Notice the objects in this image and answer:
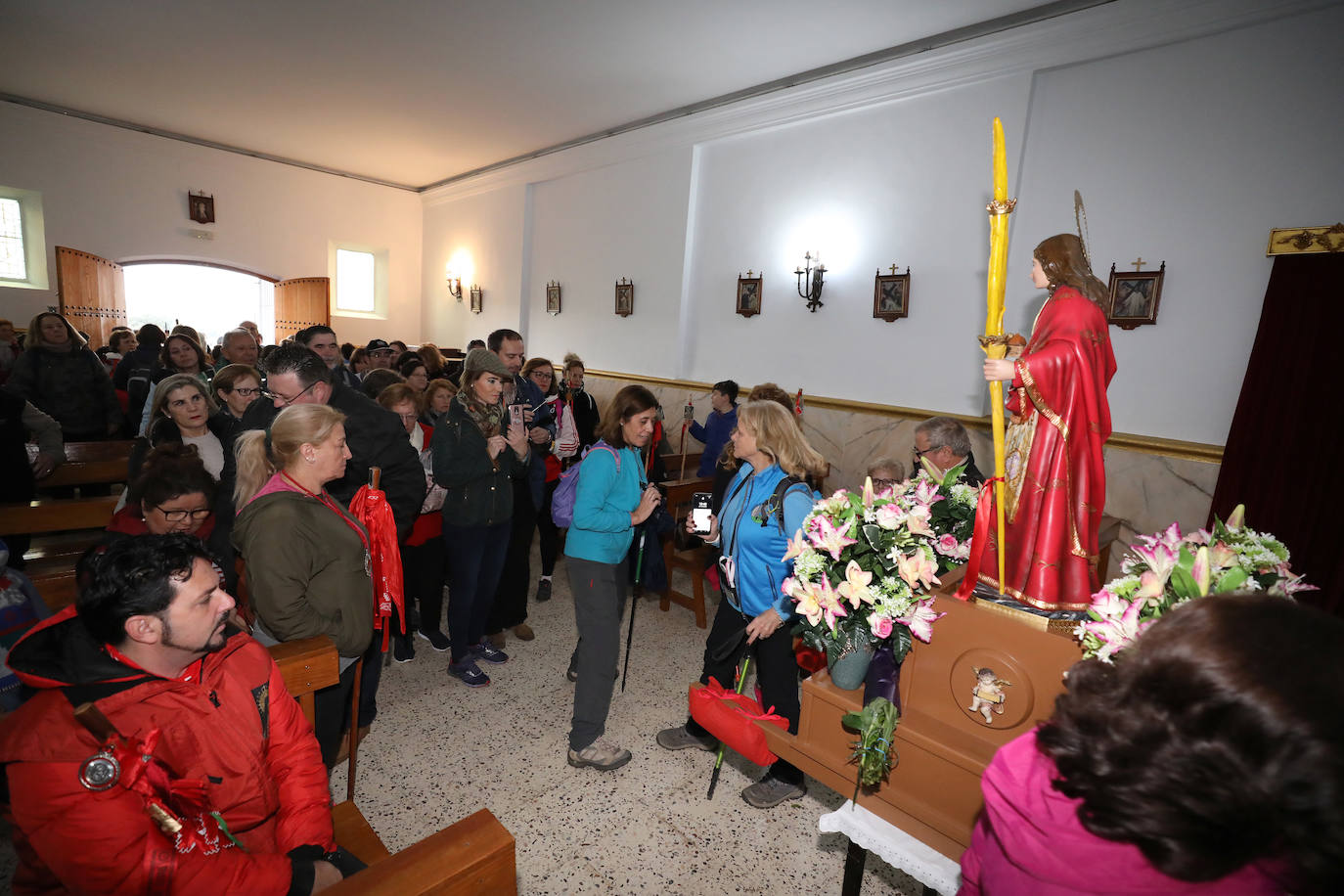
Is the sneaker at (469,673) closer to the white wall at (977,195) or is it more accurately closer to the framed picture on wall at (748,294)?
the white wall at (977,195)

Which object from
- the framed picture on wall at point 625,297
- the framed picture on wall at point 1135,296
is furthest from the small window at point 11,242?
the framed picture on wall at point 1135,296

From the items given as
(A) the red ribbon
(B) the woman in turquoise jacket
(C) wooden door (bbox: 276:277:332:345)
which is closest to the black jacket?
(B) the woman in turquoise jacket

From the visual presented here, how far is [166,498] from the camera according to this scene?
8.15 feet

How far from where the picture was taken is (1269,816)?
0.75 meters

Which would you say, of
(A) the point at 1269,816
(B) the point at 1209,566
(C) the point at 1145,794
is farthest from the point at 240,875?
(B) the point at 1209,566

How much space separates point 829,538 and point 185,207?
12342 millimetres

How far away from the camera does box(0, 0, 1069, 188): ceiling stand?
17.5ft

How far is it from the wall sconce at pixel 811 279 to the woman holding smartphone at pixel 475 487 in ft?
12.8

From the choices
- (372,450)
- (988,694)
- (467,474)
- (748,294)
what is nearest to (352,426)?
(372,450)

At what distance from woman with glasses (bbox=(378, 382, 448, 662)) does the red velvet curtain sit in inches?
202

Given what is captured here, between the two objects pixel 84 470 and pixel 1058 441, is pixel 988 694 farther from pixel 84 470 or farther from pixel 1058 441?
pixel 84 470

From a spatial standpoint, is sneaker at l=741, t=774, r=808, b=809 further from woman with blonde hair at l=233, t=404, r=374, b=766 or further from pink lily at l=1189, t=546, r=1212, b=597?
pink lily at l=1189, t=546, r=1212, b=597

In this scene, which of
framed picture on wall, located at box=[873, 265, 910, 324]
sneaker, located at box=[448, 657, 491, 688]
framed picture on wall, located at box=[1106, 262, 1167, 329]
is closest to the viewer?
sneaker, located at box=[448, 657, 491, 688]

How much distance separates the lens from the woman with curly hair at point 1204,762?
2.39 feet
